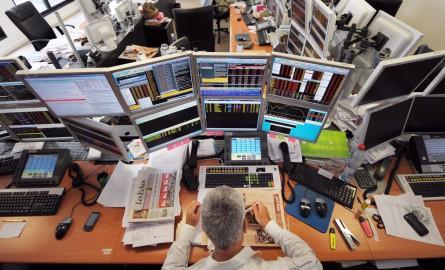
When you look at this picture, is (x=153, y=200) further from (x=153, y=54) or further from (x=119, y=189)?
(x=153, y=54)

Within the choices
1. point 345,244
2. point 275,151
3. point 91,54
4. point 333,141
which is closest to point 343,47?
point 333,141

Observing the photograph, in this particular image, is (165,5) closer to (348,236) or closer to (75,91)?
(75,91)

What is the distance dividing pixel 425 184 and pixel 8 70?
2677 millimetres

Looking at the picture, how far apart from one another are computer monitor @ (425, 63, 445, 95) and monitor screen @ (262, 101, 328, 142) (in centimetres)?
69

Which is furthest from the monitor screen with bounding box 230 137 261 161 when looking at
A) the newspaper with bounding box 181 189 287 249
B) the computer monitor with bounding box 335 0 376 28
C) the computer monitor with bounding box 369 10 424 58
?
the computer monitor with bounding box 335 0 376 28

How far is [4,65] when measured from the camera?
55.0 inches

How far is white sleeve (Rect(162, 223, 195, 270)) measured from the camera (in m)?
1.20

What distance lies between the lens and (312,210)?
147 centimetres

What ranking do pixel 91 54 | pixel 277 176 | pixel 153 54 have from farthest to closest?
pixel 153 54 → pixel 91 54 → pixel 277 176

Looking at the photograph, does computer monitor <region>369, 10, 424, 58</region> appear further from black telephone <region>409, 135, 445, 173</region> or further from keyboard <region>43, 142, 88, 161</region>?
keyboard <region>43, 142, 88, 161</region>

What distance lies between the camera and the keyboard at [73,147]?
1.85 m

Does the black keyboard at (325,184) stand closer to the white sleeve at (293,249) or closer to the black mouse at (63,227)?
the white sleeve at (293,249)

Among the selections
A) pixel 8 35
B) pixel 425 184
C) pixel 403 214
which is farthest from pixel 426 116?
pixel 8 35

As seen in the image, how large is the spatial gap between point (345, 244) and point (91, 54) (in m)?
3.06
